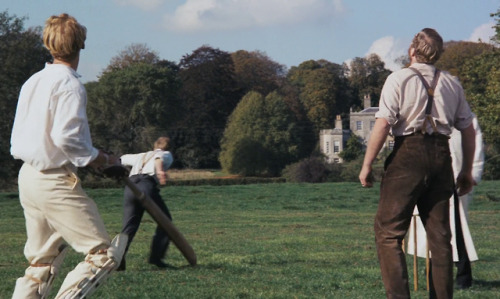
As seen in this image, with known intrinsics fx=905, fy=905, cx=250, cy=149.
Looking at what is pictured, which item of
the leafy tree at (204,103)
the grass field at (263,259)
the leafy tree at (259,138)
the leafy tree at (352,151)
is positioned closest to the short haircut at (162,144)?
the grass field at (263,259)

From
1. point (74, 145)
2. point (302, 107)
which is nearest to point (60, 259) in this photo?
point (74, 145)

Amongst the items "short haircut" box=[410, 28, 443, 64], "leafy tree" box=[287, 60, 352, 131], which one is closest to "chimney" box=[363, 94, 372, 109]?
"leafy tree" box=[287, 60, 352, 131]

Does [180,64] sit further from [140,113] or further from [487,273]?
[487,273]

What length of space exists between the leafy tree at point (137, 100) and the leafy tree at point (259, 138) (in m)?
7.30

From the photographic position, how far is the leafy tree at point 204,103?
3804 inches

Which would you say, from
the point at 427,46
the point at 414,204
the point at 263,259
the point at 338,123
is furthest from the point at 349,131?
the point at 414,204

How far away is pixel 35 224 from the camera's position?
6.36 m

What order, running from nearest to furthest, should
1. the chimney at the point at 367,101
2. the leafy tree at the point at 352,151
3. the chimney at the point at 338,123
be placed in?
the leafy tree at the point at 352,151 < the chimney at the point at 338,123 < the chimney at the point at 367,101

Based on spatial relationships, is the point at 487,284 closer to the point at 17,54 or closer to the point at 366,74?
the point at 17,54

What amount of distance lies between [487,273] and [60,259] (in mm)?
6426

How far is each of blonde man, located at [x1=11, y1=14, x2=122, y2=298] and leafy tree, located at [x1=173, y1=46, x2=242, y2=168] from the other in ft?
287

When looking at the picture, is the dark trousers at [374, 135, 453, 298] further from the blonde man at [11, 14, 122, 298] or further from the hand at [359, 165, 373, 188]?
the blonde man at [11, 14, 122, 298]

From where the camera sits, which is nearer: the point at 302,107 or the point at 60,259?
the point at 60,259

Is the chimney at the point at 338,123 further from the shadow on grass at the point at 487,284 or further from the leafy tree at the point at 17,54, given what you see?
the shadow on grass at the point at 487,284
